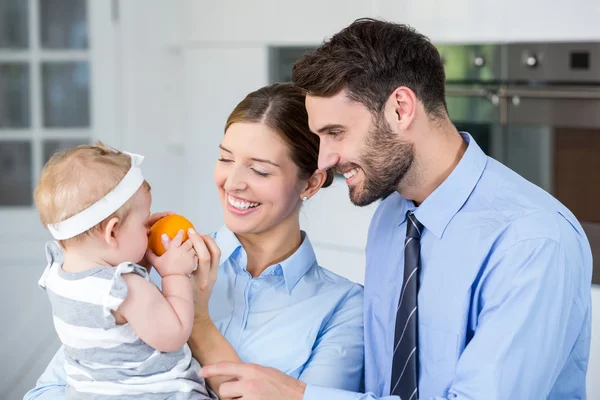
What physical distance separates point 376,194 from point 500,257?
26cm

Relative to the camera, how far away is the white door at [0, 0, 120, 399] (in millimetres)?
3840

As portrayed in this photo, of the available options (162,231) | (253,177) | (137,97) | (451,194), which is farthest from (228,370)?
(137,97)

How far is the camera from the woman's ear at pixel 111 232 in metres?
1.50

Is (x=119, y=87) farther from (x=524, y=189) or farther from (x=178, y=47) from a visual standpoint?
(x=524, y=189)

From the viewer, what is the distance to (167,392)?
151 centimetres

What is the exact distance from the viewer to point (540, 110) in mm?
2840

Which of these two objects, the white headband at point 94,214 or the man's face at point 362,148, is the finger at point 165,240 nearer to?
the white headband at point 94,214

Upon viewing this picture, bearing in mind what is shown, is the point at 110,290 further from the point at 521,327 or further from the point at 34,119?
the point at 34,119

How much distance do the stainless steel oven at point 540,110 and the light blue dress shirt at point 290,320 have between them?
1.21 metres

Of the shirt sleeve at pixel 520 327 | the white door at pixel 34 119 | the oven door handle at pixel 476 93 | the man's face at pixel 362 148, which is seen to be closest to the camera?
the shirt sleeve at pixel 520 327

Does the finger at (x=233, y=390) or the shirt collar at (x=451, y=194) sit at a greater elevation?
the shirt collar at (x=451, y=194)

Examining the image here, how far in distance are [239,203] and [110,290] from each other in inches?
13.8

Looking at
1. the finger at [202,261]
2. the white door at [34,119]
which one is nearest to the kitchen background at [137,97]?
the white door at [34,119]

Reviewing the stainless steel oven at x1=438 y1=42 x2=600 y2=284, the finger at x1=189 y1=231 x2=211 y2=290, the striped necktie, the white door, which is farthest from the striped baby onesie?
the white door
